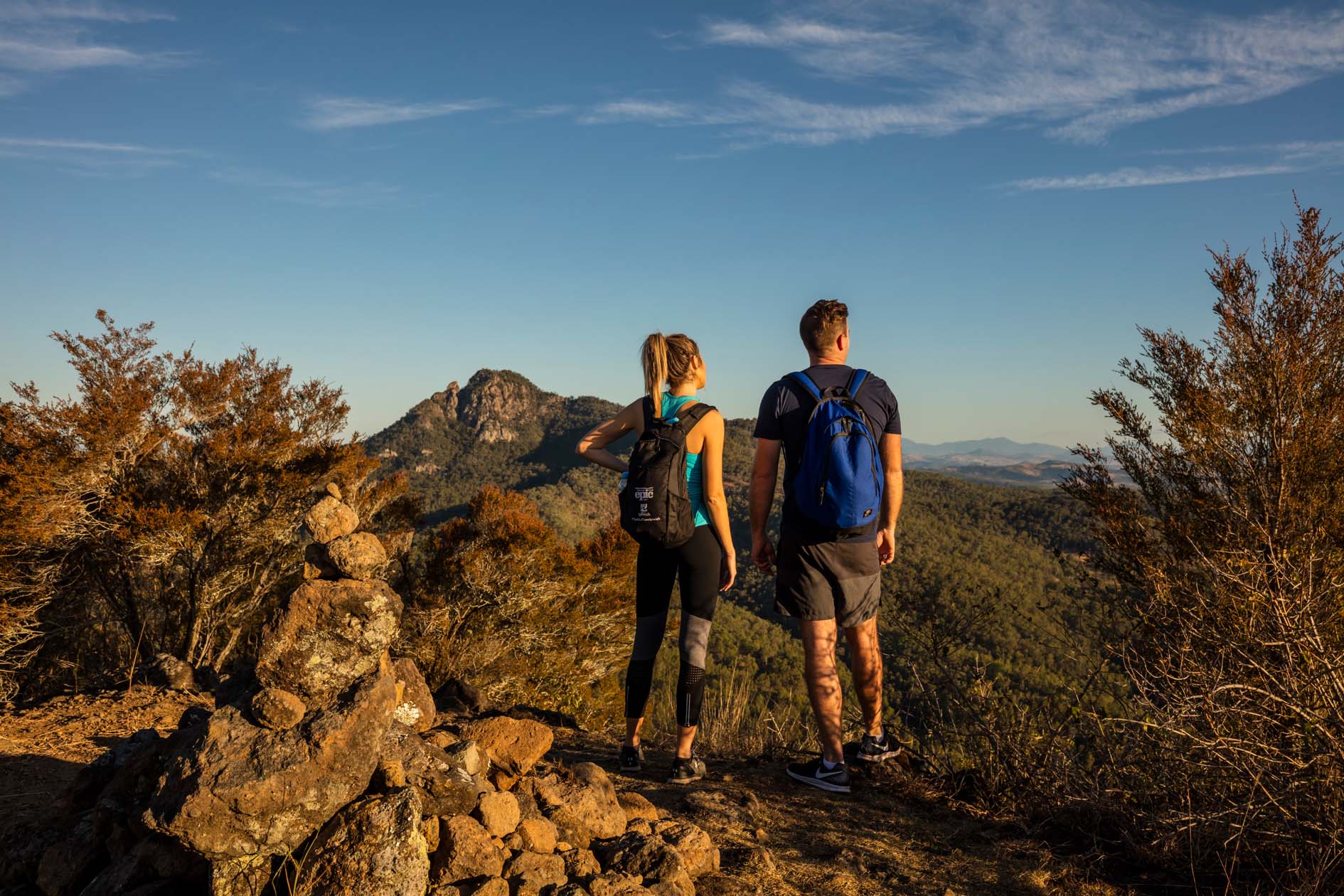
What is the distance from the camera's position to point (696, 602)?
342cm

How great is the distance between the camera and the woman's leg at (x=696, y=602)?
340 centimetres

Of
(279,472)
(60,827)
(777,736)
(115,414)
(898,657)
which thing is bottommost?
(777,736)

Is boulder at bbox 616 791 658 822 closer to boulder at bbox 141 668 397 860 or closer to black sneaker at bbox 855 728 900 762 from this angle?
boulder at bbox 141 668 397 860

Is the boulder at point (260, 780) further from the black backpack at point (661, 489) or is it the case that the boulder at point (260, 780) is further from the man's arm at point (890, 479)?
the man's arm at point (890, 479)

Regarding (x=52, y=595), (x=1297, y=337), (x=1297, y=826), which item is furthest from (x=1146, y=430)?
(x=52, y=595)

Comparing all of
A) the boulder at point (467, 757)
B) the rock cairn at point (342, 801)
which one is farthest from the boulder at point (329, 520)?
the boulder at point (467, 757)

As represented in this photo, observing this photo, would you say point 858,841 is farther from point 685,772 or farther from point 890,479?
point 890,479

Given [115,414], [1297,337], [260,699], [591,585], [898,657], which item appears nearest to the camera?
[260,699]

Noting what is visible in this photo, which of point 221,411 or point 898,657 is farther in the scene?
point 221,411

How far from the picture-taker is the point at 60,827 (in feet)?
9.00

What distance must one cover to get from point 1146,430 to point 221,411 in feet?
39.1

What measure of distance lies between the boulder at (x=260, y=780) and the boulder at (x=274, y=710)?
2 centimetres

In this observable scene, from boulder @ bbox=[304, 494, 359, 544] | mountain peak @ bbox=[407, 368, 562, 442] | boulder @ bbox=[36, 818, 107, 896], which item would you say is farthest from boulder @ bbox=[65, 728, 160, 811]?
mountain peak @ bbox=[407, 368, 562, 442]

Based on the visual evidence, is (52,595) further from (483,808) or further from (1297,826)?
(1297,826)
